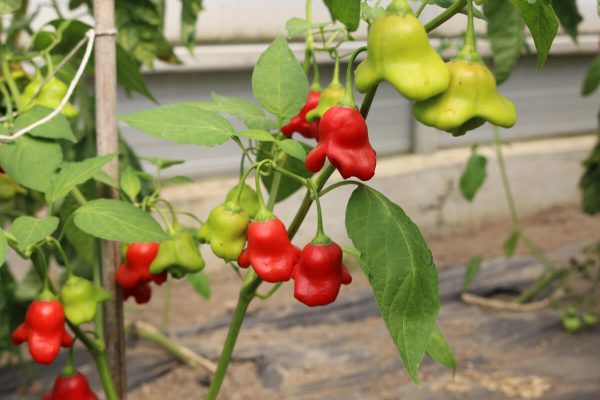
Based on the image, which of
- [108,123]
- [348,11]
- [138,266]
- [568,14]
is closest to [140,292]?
[138,266]

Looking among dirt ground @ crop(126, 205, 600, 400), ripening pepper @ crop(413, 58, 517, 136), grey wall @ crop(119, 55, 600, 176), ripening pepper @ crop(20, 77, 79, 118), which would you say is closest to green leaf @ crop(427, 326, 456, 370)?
ripening pepper @ crop(413, 58, 517, 136)

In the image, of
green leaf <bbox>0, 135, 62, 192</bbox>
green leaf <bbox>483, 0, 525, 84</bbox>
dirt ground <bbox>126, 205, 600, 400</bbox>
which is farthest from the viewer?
dirt ground <bbox>126, 205, 600, 400</bbox>

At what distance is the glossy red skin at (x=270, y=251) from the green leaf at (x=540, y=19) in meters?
0.22

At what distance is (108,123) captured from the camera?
81 centimetres

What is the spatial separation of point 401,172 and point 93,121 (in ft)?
6.49

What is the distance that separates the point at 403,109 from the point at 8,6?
2.31 meters

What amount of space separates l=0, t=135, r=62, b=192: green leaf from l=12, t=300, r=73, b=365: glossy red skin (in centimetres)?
10

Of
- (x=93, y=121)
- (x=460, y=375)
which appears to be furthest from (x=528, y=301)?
(x=93, y=121)

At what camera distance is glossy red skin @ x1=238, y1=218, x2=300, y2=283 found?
1.92 feet

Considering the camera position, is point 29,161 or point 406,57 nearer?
point 406,57

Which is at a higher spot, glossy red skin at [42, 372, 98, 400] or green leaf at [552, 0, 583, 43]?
green leaf at [552, 0, 583, 43]

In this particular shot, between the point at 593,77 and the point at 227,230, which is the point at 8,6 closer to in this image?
the point at 227,230

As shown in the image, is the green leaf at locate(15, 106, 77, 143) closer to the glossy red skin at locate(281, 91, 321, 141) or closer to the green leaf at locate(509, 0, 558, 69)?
the glossy red skin at locate(281, 91, 321, 141)

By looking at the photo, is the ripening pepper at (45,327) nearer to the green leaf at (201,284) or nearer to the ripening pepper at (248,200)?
the ripening pepper at (248,200)
